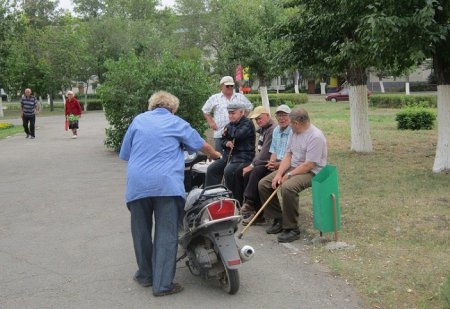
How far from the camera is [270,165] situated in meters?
6.94

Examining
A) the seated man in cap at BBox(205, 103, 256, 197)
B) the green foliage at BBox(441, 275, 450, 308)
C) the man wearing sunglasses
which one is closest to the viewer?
the green foliage at BBox(441, 275, 450, 308)

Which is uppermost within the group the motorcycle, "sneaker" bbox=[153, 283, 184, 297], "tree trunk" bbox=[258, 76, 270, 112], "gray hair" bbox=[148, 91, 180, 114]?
"tree trunk" bbox=[258, 76, 270, 112]

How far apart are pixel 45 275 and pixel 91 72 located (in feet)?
142

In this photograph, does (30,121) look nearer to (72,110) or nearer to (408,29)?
(72,110)

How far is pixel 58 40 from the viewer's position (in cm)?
4222

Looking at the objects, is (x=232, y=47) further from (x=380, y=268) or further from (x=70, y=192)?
(x=380, y=268)

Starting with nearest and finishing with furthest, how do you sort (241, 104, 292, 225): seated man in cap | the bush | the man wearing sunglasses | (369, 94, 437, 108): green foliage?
(241, 104, 292, 225): seated man in cap
the man wearing sunglasses
the bush
(369, 94, 437, 108): green foliage

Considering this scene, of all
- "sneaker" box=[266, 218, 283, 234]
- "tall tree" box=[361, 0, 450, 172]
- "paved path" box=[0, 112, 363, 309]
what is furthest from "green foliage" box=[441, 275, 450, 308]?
"tall tree" box=[361, 0, 450, 172]

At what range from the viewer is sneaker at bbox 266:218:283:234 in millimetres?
6668

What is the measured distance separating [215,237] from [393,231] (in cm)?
260

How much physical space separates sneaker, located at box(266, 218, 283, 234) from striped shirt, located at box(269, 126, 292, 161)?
767 mm

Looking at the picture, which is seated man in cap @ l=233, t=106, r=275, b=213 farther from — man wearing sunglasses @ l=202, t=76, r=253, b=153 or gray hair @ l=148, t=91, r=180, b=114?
gray hair @ l=148, t=91, r=180, b=114

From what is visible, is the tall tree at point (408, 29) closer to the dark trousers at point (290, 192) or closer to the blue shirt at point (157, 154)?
the dark trousers at point (290, 192)

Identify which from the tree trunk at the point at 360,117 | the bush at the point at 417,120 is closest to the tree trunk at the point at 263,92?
the bush at the point at 417,120
